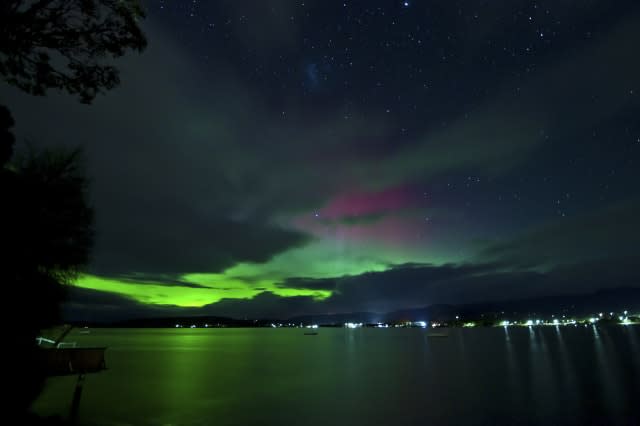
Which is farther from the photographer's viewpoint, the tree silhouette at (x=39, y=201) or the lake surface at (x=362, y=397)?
the lake surface at (x=362, y=397)

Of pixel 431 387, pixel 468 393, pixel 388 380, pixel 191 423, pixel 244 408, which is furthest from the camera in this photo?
pixel 388 380

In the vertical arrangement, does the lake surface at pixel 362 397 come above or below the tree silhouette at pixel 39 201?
below

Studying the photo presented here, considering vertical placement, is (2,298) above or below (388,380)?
above

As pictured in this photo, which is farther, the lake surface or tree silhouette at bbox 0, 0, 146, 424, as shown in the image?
the lake surface

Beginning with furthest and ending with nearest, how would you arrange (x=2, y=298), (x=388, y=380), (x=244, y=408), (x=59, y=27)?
(x=388, y=380), (x=244, y=408), (x=2, y=298), (x=59, y=27)

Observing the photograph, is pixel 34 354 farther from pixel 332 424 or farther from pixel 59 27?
pixel 332 424

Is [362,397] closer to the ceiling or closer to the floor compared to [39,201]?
closer to the floor

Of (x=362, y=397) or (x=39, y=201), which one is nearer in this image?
A: (x=39, y=201)

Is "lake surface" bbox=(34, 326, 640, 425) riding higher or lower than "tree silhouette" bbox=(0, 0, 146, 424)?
lower

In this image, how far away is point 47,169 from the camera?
17.5 m

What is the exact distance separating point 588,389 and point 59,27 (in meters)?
41.0

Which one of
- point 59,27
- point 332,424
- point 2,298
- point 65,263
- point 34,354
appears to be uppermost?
point 59,27

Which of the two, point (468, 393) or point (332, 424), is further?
point (468, 393)

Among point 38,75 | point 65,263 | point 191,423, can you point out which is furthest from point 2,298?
point 191,423
